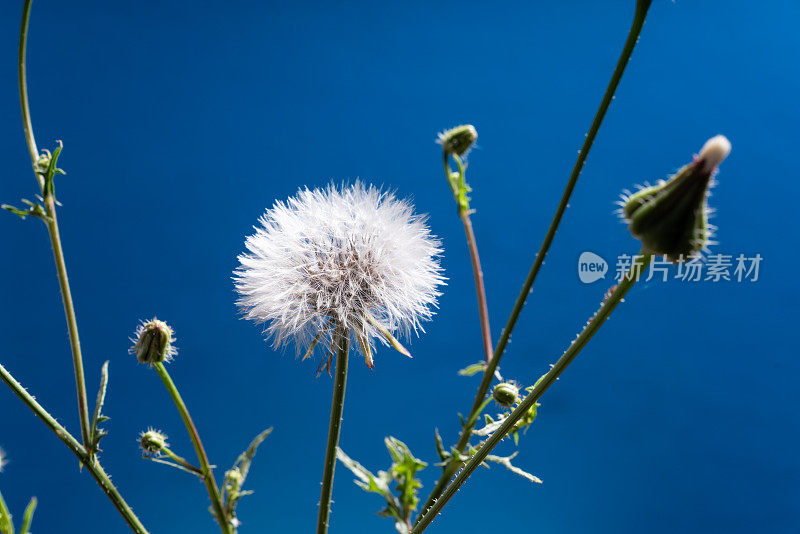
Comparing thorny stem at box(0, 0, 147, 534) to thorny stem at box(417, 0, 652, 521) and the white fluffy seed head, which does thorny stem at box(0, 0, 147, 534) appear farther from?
thorny stem at box(417, 0, 652, 521)

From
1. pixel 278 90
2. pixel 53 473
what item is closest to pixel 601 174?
pixel 278 90

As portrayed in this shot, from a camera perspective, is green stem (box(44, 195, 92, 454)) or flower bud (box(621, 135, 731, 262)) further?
green stem (box(44, 195, 92, 454))

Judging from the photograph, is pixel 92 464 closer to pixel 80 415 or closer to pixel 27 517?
pixel 80 415
